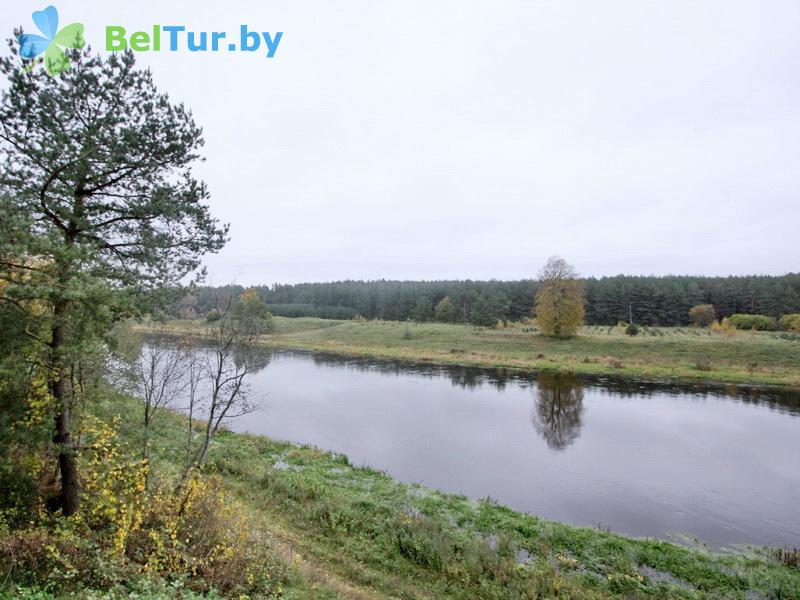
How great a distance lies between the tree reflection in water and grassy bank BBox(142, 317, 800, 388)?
641 cm

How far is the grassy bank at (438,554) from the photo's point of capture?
8141 millimetres

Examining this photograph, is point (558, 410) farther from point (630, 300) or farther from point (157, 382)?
point (630, 300)

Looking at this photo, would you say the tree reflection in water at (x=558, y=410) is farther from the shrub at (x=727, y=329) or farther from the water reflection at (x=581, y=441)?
the shrub at (x=727, y=329)

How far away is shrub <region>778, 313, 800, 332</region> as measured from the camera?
51.1 m

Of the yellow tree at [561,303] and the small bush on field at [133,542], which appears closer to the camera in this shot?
the small bush on field at [133,542]

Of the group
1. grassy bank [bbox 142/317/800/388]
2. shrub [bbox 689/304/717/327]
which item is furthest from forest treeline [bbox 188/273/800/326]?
grassy bank [bbox 142/317/800/388]

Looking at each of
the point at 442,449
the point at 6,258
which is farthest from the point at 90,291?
the point at 442,449

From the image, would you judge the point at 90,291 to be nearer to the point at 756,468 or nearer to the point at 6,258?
the point at 6,258

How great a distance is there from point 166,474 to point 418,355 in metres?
39.2

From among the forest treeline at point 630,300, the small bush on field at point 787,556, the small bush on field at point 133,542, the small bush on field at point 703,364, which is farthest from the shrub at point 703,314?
the small bush on field at point 133,542

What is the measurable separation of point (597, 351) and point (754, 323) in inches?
1141

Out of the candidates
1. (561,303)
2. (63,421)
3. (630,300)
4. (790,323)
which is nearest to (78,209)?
(63,421)

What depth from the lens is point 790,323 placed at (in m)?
54.2

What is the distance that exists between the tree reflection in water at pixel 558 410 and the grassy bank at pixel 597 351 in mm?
6406
